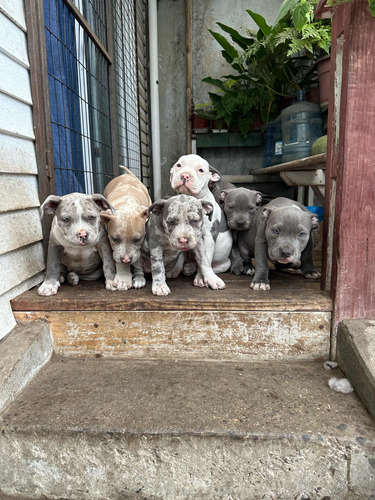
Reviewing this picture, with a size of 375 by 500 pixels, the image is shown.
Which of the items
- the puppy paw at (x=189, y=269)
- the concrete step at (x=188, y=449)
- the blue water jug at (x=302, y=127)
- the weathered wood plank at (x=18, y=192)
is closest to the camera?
the concrete step at (x=188, y=449)

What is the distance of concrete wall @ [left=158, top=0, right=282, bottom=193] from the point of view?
7.04 metres

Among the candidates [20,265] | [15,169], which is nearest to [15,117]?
[15,169]

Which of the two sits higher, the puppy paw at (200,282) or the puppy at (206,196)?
the puppy at (206,196)

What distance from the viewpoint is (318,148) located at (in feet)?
13.6

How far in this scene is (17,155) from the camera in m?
2.44

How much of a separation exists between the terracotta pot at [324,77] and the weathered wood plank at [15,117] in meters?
4.23

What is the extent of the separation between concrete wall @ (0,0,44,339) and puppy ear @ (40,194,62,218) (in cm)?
16

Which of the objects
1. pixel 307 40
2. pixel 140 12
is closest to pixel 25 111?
pixel 307 40

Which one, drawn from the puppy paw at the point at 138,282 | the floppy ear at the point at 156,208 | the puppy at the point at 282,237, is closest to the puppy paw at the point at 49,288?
the puppy paw at the point at 138,282

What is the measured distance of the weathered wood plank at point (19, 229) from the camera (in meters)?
2.28

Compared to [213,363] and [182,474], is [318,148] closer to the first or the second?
[213,363]

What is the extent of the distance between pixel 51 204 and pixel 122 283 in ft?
2.37

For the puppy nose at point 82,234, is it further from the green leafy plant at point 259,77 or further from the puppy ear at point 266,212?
the green leafy plant at point 259,77

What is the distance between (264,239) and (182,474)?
1631 mm
